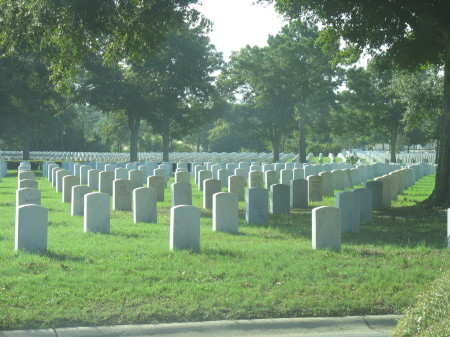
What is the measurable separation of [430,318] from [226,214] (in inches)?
311

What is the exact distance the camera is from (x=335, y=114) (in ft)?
190

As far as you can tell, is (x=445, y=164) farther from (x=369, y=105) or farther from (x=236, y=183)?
(x=369, y=105)

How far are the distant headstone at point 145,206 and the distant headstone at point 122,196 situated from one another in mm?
3306

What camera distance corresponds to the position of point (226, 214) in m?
13.0

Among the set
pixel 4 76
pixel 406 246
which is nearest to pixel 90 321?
pixel 406 246

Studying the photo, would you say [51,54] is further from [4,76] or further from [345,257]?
[4,76]

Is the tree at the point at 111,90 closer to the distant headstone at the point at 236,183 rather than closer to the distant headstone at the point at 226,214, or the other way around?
the distant headstone at the point at 236,183

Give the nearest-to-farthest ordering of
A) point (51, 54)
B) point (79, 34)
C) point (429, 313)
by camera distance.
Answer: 1. point (429, 313)
2. point (79, 34)
3. point (51, 54)

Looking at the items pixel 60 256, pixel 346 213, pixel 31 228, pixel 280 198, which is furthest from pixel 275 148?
pixel 60 256

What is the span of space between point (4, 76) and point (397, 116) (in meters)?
33.6

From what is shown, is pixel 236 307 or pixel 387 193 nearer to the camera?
pixel 236 307

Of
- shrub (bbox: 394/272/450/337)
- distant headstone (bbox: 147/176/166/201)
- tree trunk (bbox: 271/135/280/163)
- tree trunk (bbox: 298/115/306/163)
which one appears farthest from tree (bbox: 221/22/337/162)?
shrub (bbox: 394/272/450/337)

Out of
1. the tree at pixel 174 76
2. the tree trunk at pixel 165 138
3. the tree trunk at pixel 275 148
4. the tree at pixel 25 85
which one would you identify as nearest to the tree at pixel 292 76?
the tree trunk at pixel 275 148

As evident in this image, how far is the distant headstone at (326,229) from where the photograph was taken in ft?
35.5
